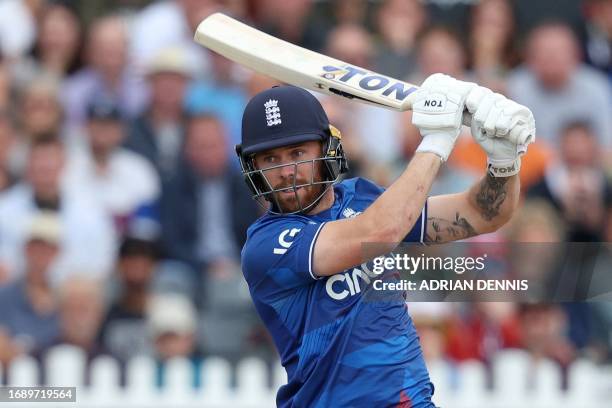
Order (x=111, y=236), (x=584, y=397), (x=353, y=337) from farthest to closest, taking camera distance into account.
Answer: (x=111, y=236) < (x=584, y=397) < (x=353, y=337)

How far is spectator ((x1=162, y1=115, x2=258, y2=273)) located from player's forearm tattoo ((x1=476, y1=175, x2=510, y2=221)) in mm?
3914

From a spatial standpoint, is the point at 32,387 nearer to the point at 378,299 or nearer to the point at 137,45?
the point at 137,45

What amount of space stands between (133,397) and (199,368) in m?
0.46

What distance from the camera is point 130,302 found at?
7.95 m

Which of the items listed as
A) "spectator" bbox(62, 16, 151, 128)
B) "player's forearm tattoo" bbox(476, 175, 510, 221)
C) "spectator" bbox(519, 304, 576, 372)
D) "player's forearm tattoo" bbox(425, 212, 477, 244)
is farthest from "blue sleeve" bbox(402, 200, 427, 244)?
"spectator" bbox(62, 16, 151, 128)

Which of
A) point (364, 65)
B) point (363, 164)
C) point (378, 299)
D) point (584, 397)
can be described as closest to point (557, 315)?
point (584, 397)

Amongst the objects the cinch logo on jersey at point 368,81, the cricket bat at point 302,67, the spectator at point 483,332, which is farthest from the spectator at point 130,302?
the cinch logo on jersey at point 368,81

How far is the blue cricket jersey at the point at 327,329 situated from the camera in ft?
12.7

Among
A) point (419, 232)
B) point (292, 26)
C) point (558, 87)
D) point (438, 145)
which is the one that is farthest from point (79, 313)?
point (438, 145)

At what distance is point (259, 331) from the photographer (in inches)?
311

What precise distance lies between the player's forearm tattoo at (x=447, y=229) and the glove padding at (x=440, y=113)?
0.49 m

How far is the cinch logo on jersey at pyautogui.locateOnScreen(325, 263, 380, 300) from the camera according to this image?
154 inches

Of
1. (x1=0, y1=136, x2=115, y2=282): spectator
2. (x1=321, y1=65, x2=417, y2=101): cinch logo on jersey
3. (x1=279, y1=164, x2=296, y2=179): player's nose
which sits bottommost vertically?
(x1=0, y1=136, x2=115, y2=282): spectator

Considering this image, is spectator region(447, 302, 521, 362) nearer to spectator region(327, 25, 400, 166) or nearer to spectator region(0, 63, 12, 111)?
spectator region(327, 25, 400, 166)
